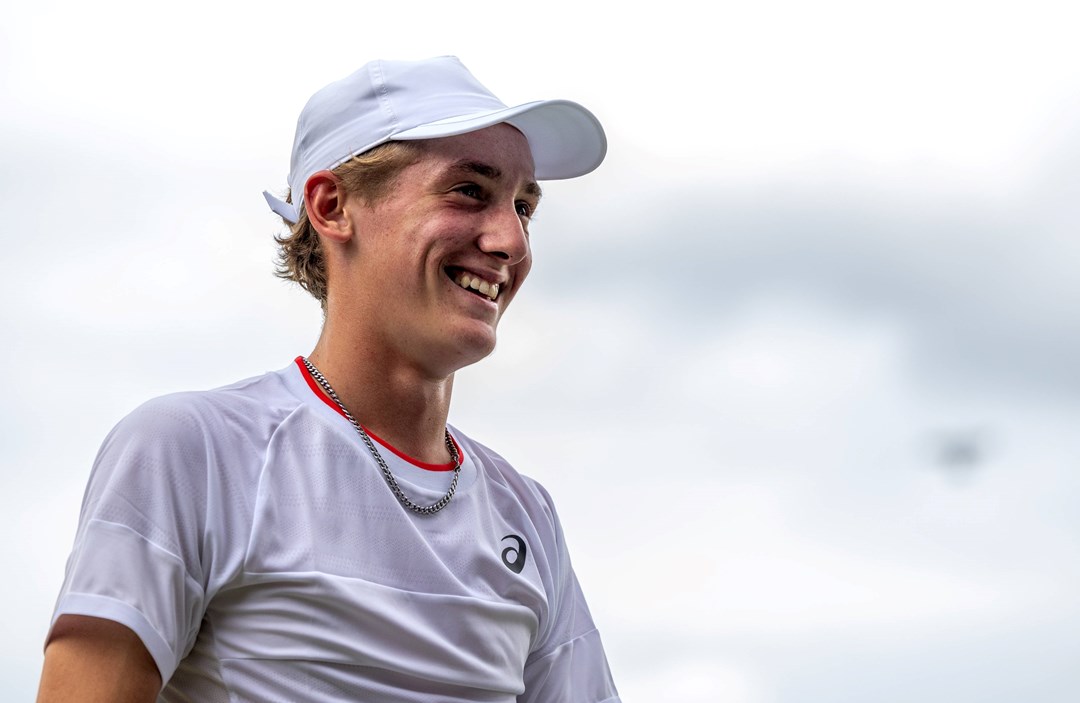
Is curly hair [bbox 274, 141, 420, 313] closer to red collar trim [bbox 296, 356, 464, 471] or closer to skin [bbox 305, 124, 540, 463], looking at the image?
skin [bbox 305, 124, 540, 463]

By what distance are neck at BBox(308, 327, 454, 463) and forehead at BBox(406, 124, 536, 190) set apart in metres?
0.39

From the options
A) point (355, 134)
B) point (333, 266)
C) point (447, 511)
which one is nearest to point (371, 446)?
point (447, 511)

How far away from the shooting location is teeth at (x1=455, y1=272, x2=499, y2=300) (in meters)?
2.45

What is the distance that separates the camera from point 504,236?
98.3 inches

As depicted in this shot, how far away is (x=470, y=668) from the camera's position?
91.7 inches

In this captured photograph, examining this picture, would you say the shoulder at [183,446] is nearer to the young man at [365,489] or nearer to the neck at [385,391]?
the young man at [365,489]

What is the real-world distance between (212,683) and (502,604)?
55 centimetres

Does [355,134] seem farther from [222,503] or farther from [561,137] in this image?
[222,503]

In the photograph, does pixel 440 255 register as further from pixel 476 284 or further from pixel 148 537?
pixel 148 537

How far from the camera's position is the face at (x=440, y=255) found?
7.98 feet

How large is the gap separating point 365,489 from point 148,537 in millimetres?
422

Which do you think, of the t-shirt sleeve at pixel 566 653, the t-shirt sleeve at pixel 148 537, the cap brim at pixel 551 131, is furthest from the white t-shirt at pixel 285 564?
the cap brim at pixel 551 131

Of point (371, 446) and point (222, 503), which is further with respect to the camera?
point (371, 446)

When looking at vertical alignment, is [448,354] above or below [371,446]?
above
